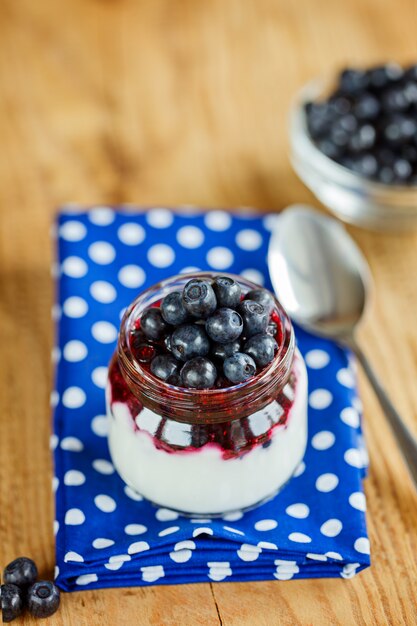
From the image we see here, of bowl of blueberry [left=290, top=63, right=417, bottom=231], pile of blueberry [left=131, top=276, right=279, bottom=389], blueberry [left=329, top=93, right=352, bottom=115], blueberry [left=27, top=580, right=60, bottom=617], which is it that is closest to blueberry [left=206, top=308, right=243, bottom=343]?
pile of blueberry [left=131, top=276, right=279, bottom=389]

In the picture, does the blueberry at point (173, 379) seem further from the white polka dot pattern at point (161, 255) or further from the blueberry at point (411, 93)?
the blueberry at point (411, 93)

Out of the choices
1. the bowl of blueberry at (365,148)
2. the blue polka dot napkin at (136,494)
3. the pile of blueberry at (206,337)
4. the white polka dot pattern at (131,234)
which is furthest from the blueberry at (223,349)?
the bowl of blueberry at (365,148)

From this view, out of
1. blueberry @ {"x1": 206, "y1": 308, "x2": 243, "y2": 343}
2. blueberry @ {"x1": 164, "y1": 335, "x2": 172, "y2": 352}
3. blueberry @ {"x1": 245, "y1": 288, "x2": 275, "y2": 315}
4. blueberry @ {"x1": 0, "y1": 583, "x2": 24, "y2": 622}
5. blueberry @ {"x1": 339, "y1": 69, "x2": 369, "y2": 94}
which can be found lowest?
blueberry @ {"x1": 0, "y1": 583, "x2": 24, "y2": 622}

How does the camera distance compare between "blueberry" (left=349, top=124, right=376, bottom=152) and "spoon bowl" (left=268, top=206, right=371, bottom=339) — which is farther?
"blueberry" (left=349, top=124, right=376, bottom=152)

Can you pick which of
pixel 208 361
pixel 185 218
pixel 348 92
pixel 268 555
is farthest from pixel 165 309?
pixel 348 92

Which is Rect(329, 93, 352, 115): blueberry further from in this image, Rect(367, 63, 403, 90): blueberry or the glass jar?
the glass jar

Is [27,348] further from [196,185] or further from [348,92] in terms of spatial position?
[348,92]

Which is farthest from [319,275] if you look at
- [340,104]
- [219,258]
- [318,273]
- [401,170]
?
[340,104]

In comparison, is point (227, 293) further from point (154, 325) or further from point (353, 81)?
point (353, 81)
